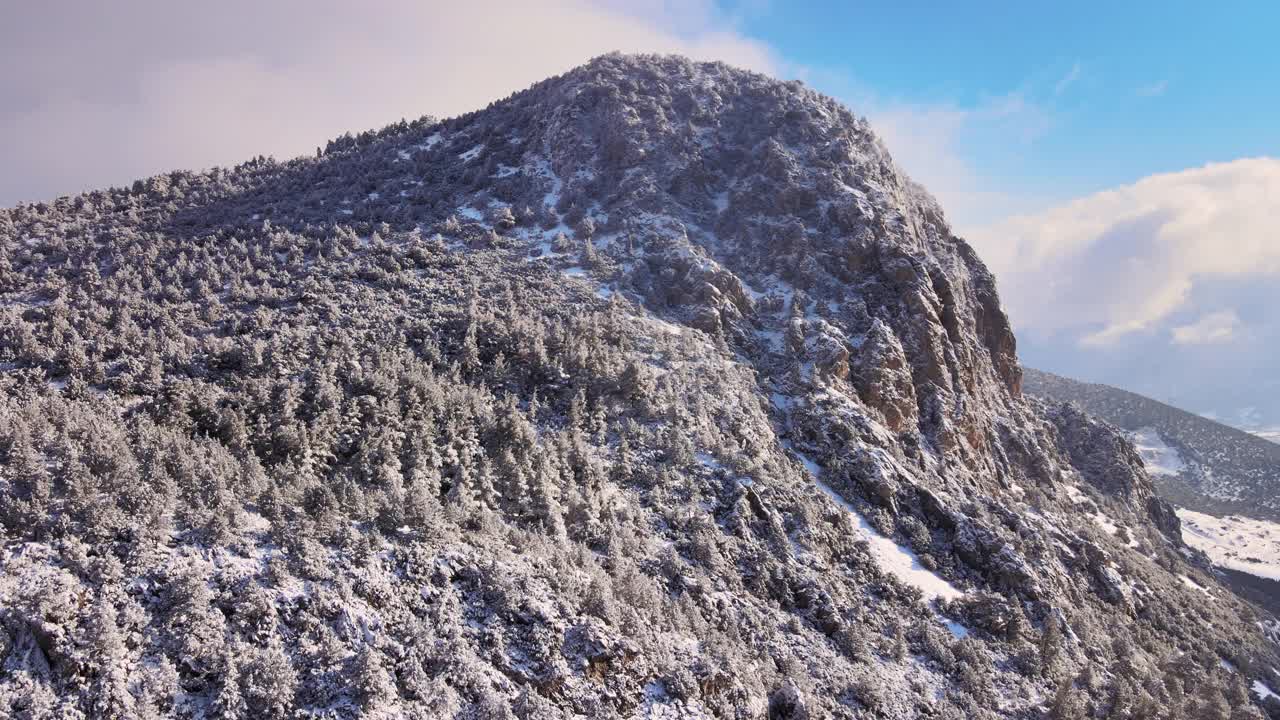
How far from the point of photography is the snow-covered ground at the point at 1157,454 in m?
105

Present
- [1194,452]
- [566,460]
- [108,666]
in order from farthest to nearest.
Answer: [1194,452]
[566,460]
[108,666]

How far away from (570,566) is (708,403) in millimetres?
12286

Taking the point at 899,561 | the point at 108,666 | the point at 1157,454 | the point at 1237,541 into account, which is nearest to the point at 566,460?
the point at 108,666

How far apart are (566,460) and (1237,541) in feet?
287

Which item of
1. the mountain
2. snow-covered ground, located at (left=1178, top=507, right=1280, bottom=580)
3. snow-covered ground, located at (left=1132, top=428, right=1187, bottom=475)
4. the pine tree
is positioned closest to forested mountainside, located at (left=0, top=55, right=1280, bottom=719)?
the pine tree

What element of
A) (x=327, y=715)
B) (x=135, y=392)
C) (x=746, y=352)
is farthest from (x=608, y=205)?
(x=327, y=715)

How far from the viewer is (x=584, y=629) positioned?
14070 millimetres

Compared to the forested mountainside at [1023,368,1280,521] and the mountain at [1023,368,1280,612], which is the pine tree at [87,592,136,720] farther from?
the forested mountainside at [1023,368,1280,521]

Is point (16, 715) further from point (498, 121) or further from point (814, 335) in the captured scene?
point (498, 121)

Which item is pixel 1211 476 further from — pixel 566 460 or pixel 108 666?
pixel 108 666

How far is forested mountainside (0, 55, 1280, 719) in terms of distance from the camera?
12.0 meters

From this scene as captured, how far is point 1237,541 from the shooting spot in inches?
2817

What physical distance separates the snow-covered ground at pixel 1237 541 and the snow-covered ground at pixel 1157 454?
22663mm

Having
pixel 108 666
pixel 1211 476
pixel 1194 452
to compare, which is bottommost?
pixel 108 666
